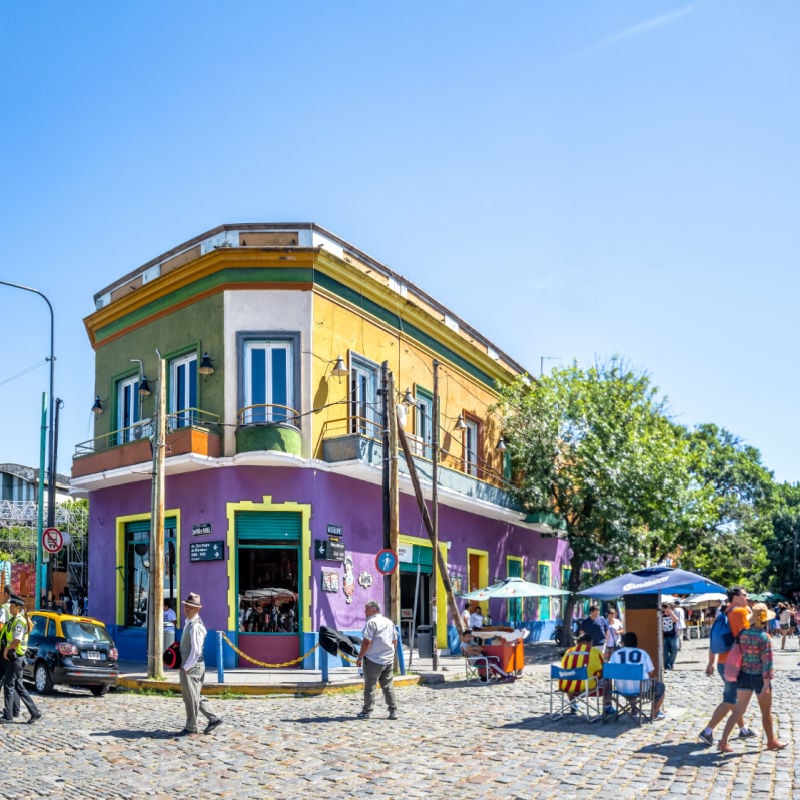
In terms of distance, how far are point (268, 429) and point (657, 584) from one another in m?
8.98

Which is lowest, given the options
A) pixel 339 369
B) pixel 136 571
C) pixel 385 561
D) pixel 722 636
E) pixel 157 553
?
pixel 722 636

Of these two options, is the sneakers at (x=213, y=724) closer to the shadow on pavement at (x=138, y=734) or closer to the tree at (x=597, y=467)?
the shadow on pavement at (x=138, y=734)

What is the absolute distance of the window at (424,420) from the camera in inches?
1008

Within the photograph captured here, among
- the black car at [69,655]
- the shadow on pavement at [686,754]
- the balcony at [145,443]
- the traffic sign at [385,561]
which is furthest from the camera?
the balcony at [145,443]

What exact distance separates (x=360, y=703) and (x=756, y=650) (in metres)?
6.89

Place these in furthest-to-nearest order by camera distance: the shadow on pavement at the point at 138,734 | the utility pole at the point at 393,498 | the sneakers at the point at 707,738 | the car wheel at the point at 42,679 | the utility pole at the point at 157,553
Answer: the utility pole at the point at 393,498
the utility pole at the point at 157,553
the car wheel at the point at 42,679
the shadow on pavement at the point at 138,734
the sneakers at the point at 707,738

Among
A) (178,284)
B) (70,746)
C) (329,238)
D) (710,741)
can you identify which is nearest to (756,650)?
(710,741)

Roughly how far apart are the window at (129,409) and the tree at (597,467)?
35.6ft

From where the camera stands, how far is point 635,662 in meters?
12.8

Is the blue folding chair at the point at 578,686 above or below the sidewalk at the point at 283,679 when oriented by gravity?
above

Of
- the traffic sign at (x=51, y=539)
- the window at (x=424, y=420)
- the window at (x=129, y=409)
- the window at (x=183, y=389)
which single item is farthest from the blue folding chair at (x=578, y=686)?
the traffic sign at (x=51, y=539)

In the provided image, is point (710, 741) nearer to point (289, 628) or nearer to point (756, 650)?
point (756, 650)

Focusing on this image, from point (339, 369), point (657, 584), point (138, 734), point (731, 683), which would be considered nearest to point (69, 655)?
point (138, 734)

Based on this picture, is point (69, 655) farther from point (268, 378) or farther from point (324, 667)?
point (268, 378)
